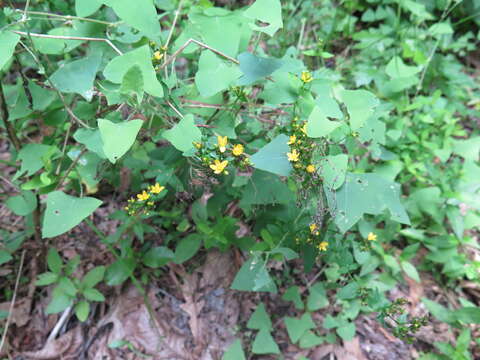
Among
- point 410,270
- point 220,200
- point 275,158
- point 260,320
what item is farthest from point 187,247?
point 410,270

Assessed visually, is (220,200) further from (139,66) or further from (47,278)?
(47,278)

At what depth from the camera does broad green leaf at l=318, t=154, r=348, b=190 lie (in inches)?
51.3

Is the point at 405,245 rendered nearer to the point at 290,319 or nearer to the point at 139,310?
the point at 290,319

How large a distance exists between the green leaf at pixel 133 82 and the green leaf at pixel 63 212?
16.6 inches

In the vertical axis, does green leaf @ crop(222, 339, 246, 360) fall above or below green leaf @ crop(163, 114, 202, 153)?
below

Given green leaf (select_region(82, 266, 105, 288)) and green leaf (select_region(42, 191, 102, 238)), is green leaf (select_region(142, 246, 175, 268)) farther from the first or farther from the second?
green leaf (select_region(42, 191, 102, 238))

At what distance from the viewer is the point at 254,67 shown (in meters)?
1.52

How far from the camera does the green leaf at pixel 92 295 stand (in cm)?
204

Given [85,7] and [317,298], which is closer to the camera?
[85,7]

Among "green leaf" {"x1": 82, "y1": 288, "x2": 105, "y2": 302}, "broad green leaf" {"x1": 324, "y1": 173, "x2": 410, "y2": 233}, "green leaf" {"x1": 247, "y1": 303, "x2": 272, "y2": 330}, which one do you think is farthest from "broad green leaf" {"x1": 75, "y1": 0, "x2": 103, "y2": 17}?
"green leaf" {"x1": 247, "y1": 303, "x2": 272, "y2": 330}

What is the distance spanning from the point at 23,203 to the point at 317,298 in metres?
1.68

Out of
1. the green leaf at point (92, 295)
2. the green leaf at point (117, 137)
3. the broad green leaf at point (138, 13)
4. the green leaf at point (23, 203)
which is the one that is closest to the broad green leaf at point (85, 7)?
the broad green leaf at point (138, 13)

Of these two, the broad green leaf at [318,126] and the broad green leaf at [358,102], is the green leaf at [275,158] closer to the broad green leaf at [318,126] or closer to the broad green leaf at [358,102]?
the broad green leaf at [318,126]

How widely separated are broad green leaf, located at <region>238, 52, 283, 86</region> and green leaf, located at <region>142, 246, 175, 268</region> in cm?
111
